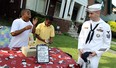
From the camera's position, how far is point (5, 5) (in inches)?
1061

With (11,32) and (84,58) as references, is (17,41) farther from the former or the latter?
(84,58)

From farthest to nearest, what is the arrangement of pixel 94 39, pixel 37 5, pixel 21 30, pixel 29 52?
pixel 37 5
pixel 21 30
pixel 94 39
pixel 29 52

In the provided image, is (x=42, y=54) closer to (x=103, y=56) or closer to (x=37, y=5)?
(x=103, y=56)

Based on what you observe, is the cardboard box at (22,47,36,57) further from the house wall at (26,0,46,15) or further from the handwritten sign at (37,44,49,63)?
the house wall at (26,0,46,15)

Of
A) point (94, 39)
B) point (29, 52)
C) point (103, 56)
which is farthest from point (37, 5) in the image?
point (29, 52)

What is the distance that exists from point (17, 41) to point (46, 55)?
3.96 feet

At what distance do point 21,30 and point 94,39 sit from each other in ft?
4.79

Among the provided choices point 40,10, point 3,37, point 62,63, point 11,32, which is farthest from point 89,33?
point 40,10

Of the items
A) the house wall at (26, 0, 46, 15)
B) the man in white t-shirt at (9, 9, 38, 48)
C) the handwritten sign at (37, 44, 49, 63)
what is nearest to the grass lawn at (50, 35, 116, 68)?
the man in white t-shirt at (9, 9, 38, 48)

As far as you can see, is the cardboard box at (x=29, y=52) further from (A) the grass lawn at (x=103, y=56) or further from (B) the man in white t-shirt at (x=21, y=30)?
(A) the grass lawn at (x=103, y=56)

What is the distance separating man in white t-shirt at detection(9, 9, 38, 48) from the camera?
6.02 m

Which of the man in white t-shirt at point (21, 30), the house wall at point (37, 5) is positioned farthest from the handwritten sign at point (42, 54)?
the house wall at point (37, 5)

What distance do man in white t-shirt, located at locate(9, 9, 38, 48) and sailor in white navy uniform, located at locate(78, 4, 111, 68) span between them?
1.23m

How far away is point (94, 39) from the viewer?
18.2 feet
